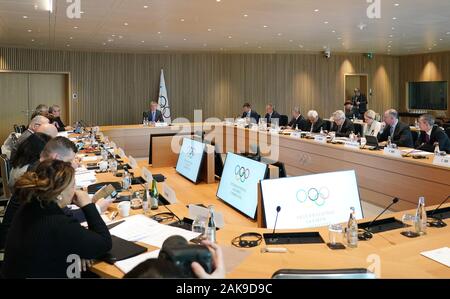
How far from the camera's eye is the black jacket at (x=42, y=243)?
63.3 inches

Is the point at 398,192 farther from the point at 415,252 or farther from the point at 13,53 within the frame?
the point at 13,53

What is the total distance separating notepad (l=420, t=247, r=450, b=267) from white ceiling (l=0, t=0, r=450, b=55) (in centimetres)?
498

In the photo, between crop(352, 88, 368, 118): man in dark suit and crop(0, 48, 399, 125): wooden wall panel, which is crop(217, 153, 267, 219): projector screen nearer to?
crop(0, 48, 399, 125): wooden wall panel

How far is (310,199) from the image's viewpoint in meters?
2.71

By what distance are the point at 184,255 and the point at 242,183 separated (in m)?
2.14

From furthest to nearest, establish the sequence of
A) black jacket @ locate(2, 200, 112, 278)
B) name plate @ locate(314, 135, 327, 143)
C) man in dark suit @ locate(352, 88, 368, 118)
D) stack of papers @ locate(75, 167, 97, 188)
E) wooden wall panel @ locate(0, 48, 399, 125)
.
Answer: man in dark suit @ locate(352, 88, 368, 118)
wooden wall panel @ locate(0, 48, 399, 125)
name plate @ locate(314, 135, 327, 143)
stack of papers @ locate(75, 167, 97, 188)
black jacket @ locate(2, 200, 112, 278)

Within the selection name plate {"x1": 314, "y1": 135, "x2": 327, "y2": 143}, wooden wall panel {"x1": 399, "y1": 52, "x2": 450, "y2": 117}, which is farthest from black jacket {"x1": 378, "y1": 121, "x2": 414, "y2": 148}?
wooden wall panel {"x1": 399, "y1": 52, "x2": 450, "y2": 117}

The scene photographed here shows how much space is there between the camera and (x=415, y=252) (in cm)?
198

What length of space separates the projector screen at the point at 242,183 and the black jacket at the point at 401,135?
3.83 meters

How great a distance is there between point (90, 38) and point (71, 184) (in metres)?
8.82

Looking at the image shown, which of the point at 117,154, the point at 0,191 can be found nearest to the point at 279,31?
the point at 117,154

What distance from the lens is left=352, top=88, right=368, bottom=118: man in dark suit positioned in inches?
565

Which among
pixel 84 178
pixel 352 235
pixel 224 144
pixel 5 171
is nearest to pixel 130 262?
pixel 352 235

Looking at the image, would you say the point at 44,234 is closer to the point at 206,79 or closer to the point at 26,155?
the point at 26,155
